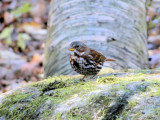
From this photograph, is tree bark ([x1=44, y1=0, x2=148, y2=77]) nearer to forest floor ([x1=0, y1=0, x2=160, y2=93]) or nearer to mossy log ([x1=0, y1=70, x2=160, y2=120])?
forest floor ([x1=0, y1=0, x2=160, y2=93])

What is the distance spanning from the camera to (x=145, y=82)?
2465 millimetres

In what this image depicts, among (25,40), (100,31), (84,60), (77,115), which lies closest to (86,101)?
(77,115)

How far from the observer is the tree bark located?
4.34m

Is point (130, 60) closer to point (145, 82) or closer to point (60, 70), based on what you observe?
point (60, 70)

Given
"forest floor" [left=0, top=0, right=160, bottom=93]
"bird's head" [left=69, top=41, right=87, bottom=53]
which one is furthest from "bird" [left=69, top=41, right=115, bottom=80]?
"forest floor" [left=0, top=0, right=160, bottom=93]

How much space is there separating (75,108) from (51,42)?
103 inches

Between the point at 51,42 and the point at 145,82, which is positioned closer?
the point at 145,82

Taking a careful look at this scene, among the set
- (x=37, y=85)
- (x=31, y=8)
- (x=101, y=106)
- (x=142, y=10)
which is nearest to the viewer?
(x=101, y=106)

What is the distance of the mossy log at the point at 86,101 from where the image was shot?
2.15 metres

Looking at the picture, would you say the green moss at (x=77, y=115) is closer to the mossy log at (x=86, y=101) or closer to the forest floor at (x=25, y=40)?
the mossy log at (x=86, y=101)

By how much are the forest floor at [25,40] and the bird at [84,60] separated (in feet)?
8.20

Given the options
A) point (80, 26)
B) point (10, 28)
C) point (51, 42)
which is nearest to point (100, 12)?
point (80, 26)

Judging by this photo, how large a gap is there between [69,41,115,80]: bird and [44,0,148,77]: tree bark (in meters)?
0.54

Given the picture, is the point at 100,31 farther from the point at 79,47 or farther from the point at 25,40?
the point at 25,40
